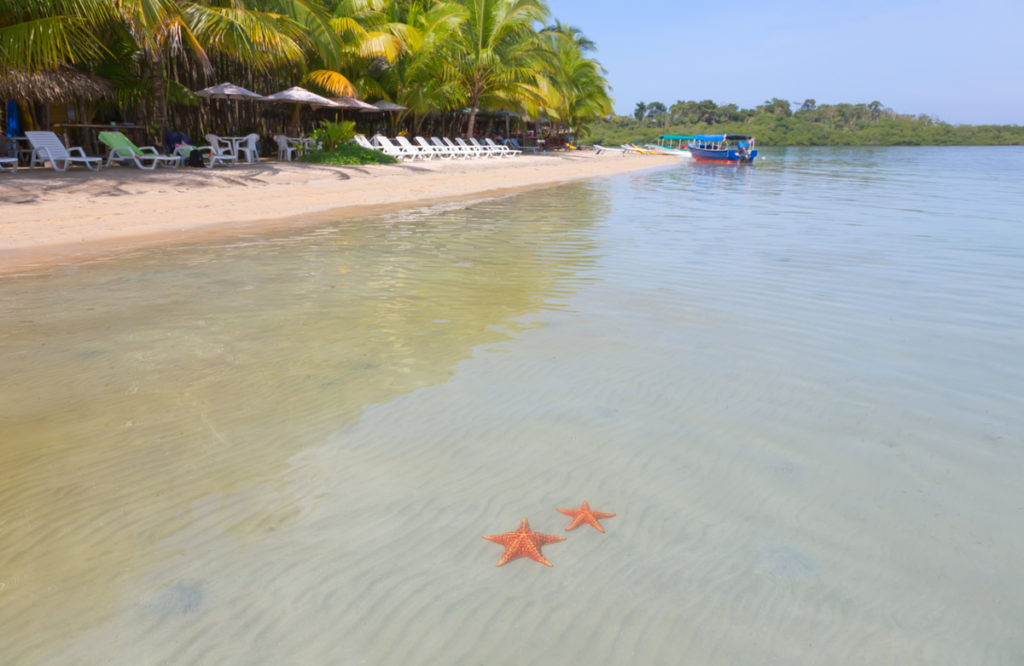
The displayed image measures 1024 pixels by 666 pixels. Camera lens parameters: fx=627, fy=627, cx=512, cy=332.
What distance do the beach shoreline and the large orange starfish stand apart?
282 inches

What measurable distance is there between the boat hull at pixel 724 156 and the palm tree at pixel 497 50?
15444 millimetres

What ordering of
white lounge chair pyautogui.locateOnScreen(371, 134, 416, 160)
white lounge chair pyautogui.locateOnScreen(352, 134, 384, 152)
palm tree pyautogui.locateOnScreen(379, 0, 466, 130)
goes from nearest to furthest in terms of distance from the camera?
white lounge chair pyautogui.locateOnScreen(352, 134, 384, 152) → white lounge chair pyautogui.locateOnScreen(371, 134, 416, 160) → palm tree pyautogui.locateOnScreen(379, 0, 466, 130)

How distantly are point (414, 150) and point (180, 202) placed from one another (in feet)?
40.4

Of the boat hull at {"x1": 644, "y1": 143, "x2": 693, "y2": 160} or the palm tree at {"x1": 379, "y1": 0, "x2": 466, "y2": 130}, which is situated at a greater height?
the palm tree at {"x1": 379, "y1": 0, "x2": 466, "y2": 130}

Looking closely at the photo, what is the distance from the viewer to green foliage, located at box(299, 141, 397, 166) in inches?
734

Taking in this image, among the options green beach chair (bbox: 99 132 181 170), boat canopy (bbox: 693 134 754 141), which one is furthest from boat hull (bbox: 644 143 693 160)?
green beach chair (bbox: 99 132 181 170)

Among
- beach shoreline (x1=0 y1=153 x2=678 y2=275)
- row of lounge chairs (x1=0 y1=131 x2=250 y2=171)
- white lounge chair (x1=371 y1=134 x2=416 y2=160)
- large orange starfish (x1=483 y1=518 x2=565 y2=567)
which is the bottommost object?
large orange starfish (x1=483 y1=518 x2=565 y2=567)

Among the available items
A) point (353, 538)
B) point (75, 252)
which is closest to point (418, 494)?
point (353, 538)

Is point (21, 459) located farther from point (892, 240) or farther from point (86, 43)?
point (86, 43)

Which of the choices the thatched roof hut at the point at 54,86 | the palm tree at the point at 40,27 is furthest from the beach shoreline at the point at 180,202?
the palm tree at the point at 40,27

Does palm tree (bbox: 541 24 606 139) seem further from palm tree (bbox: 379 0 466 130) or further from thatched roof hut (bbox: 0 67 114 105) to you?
thatched roof hut (bbox: 0 67 114 105)

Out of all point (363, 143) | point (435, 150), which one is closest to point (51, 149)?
point (363, 143)

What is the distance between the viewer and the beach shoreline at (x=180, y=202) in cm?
866

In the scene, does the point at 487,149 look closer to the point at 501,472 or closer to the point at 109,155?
the point at 109,155
